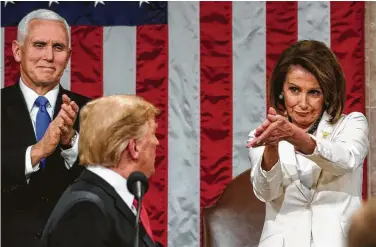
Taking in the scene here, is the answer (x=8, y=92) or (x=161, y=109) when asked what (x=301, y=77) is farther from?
(x=161, y=109)

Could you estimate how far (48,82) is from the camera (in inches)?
148

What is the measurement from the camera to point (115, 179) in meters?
2.62

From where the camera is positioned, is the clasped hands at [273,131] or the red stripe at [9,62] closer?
the clasped hands at [273,131]

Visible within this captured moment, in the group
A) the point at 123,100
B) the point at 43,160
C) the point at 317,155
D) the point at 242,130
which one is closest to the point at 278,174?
the point at 317,155

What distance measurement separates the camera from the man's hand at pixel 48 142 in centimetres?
345

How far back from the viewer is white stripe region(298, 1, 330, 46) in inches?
183

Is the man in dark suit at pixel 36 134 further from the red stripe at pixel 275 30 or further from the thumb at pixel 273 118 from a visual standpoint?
the red stripe at pixel 275 30

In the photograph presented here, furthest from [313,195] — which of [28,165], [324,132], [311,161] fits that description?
[28,165]

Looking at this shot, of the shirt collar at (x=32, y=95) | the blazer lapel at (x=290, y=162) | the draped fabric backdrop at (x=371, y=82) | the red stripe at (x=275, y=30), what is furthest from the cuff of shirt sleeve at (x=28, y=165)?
the draped fabric backdrop at (x=371, y=82)

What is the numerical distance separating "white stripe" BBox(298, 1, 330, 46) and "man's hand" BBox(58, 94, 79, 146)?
160 centimetres

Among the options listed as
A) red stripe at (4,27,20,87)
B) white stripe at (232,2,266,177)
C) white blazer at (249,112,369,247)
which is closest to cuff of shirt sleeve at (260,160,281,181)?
white blazer at (249,112,369,247)

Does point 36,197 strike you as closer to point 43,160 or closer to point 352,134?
point 43,160

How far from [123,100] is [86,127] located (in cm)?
14

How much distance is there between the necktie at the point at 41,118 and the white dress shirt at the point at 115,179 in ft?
3.68
